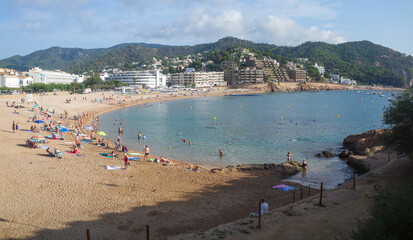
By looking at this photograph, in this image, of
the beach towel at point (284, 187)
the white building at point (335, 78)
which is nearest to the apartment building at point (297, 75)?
the white building at point (335, 78)

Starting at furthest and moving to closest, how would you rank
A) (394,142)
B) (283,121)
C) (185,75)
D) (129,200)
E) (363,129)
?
(185,75), (283,121), (363,129), (394,142), (129,200)

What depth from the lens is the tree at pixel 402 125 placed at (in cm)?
1383

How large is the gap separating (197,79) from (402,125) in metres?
119

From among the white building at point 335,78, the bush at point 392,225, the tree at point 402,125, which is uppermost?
the white building at point 335,78

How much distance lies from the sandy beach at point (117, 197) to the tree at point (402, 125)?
12.7ft

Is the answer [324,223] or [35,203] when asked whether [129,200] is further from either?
[324,223]

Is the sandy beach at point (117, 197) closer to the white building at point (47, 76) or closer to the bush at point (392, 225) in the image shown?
the bush at point (392, 225)

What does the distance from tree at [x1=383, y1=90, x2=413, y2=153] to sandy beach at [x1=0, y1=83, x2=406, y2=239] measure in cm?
388

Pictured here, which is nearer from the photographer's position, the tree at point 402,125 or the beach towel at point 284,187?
the tree at point 402,125

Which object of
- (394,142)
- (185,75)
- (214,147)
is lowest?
(214,147)

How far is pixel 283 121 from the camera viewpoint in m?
44.8

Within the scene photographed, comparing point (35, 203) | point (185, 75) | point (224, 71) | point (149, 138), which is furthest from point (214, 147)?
point (224, 71)

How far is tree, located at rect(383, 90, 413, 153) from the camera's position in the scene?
13828mm

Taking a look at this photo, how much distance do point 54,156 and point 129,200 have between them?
9.39m
